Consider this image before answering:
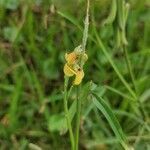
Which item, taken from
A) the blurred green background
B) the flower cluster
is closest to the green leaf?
the flower cluster

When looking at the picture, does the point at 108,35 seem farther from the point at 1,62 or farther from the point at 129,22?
the point at 1,62

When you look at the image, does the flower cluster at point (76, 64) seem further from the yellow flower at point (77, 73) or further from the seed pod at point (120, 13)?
the seed pod at point (120, 13)

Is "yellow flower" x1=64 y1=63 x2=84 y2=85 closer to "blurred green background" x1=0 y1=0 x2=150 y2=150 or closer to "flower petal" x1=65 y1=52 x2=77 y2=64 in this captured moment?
"flower petal" x1=65 y1=52 x2=77 y2=64

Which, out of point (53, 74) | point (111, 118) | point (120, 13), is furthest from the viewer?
point (53, 74)

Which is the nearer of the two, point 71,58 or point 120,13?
point 71,58

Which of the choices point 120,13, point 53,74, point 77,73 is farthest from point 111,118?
point 53,74

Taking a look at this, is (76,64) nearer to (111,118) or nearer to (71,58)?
(71,58)
